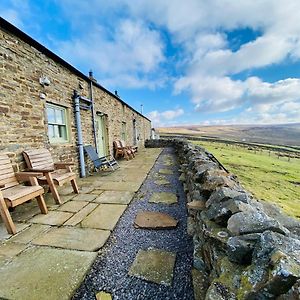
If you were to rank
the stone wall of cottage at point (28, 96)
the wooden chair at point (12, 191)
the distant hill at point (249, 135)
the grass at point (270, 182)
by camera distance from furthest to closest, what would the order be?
the distant hill at point (249, 135), the grass at point (270, 182), the stone wall of cottage at point (28, 96), the wooden chair at point (12, 191)

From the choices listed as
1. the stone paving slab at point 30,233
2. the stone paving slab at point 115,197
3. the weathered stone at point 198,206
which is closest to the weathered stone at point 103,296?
the weathered stone at point 198,206

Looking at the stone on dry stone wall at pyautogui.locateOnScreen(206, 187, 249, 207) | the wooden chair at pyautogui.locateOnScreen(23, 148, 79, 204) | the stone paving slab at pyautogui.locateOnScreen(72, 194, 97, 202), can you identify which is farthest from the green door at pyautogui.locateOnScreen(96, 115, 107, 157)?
the stone on dry stone wall at pyautogui.locateOnScreen(206, 187, 249, 207)

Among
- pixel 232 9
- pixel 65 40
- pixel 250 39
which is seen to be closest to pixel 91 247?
pixel 232 9

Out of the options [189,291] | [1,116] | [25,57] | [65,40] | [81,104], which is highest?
[65,40]

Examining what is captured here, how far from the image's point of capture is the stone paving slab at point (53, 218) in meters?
2.63

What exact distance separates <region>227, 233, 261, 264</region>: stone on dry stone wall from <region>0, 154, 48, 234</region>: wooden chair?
8.41ft

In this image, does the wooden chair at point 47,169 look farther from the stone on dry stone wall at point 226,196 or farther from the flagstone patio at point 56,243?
the stone on dry stone wall at point 226,196

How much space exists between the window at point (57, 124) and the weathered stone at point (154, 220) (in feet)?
10.1

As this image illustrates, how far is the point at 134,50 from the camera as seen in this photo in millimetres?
10961

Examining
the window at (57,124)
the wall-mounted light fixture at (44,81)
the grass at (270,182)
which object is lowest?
the grass at (270,182)

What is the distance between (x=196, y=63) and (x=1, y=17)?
14569 millimetres

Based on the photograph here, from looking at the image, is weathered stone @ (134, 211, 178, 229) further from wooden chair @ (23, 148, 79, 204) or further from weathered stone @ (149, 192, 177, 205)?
wooden chair @ (23, 148, 79, 204)

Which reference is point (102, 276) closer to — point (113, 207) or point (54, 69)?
point (113, 207)

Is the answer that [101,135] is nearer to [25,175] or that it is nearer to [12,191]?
[25,175]
